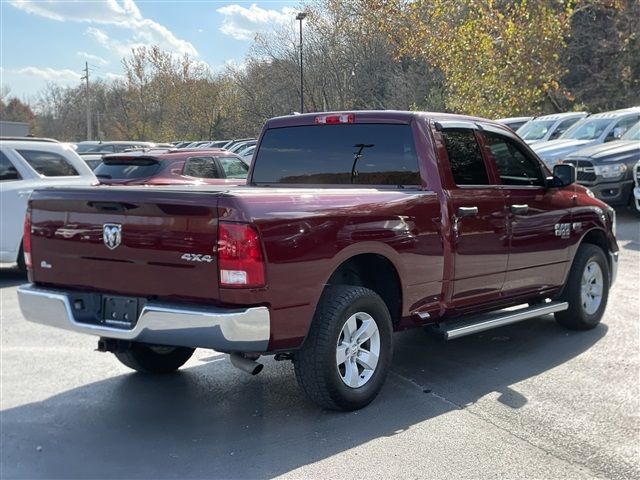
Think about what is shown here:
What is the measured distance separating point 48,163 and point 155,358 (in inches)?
230

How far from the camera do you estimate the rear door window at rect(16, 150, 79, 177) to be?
9820mm

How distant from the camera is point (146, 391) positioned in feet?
16.5

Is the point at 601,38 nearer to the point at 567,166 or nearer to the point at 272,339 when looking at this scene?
the point at 567,166

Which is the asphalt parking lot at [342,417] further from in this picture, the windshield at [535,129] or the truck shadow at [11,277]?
the windshield at [535,129]

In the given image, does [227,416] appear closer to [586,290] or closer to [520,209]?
[520,209]

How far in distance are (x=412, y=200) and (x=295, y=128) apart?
1.50 meters

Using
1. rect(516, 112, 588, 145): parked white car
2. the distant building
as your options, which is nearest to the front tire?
rect(516, 112, 588, 145): parked white car

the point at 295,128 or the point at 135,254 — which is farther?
the point at 295,128

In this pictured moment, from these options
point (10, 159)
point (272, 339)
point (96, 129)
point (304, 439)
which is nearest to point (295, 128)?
point (272, 339)

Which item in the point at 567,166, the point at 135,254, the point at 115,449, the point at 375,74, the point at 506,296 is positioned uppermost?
the point at 375,74

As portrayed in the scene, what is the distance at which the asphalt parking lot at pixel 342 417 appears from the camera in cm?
380

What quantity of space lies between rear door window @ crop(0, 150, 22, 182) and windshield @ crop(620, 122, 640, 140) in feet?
40.2

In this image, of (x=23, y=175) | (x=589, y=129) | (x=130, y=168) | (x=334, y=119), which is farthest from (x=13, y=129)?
(x=334, y=119)

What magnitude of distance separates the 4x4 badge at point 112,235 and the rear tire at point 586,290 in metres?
4.25
